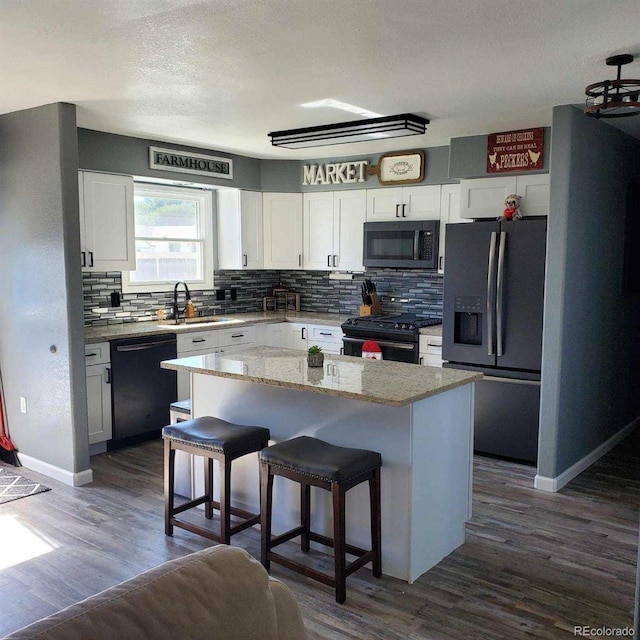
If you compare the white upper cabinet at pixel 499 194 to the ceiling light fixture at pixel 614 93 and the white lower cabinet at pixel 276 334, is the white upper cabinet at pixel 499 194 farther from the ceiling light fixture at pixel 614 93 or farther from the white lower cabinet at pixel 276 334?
the white lower cabinet at pixel 276 334

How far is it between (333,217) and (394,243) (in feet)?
2.56

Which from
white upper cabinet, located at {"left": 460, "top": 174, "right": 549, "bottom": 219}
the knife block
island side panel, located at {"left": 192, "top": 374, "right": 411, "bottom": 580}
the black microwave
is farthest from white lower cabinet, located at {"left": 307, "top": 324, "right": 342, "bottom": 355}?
island side panel, located at {"left": 192, "top": 374, "right": 411, "bottom": 580}

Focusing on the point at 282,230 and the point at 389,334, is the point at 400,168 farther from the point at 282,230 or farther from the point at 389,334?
the point at 389,334

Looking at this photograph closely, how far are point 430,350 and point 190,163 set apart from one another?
266 centimetres

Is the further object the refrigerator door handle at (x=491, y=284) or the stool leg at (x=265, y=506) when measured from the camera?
the refrigerator door handle at (x=491, y=284)

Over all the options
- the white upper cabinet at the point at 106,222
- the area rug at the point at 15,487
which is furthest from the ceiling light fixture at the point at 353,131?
the area rug at the point at 15,487

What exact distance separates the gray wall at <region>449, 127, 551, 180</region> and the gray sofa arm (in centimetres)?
415

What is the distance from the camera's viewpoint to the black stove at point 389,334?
531 cm

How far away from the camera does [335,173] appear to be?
6.12 meters

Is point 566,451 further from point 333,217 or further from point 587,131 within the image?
point 333,217

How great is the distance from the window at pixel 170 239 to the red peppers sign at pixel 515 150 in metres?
2.83

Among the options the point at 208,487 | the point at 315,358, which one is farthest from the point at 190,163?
the point at 208,487

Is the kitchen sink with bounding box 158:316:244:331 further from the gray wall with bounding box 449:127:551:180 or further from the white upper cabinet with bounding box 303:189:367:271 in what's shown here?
the gray wall with bounding box 449:127:551:180

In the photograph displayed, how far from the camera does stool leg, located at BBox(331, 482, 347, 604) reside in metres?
2.74
